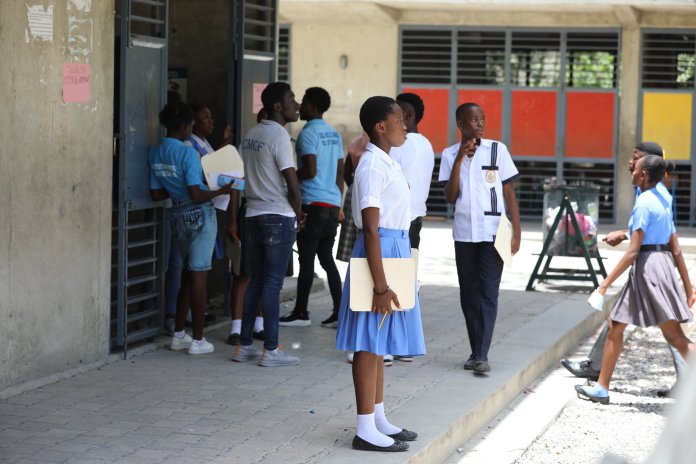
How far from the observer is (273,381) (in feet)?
21.3

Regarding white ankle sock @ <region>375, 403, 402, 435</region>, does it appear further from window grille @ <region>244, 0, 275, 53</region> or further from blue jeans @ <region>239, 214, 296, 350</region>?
window grille @ <region>244, 0, 275, 53</region>

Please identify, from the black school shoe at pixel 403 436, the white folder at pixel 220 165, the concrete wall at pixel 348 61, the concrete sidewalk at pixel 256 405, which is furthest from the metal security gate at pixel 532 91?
the black school shoe at pixel 403 436

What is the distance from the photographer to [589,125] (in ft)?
64.5

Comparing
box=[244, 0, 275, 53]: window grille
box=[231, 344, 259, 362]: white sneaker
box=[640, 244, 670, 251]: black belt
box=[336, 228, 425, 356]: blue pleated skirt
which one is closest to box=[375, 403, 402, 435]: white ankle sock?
box=[336, 228, 425, 356]: blue pleated skirt

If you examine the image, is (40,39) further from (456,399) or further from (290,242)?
(456,399)

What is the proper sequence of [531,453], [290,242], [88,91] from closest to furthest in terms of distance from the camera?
[531,453] → [88,91] → [290,242]

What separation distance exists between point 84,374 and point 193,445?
5.85 feet

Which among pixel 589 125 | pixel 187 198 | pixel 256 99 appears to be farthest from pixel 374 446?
pixel 589 125

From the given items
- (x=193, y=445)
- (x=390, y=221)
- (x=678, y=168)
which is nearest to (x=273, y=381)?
(x=193, y=445)

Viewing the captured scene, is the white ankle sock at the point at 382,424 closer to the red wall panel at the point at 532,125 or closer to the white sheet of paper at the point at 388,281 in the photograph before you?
the white sheet of paper at the point at 388,281

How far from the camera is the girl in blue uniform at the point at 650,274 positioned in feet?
21.9

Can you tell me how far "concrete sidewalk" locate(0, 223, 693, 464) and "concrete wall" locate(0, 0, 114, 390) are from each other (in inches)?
11.7

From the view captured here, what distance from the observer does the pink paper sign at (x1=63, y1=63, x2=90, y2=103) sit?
623 cm

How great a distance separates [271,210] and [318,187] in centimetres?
107
